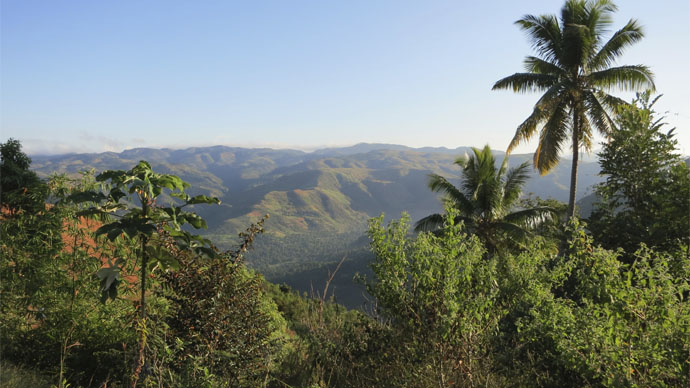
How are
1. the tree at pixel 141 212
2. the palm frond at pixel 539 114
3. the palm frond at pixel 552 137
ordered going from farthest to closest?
the palm frond at pixel 552 137
the palm frond at pixel 539 114
the tree at pixel 141 212

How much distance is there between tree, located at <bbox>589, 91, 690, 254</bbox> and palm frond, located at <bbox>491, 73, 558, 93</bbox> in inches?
103

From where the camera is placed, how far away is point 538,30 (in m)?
13.8

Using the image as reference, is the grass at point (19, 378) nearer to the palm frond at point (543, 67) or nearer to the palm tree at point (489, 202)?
the palm tree at point (489, 202)

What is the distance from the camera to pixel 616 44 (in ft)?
41.8

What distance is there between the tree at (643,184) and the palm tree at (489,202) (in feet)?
7.62

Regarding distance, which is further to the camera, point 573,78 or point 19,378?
point 573,78

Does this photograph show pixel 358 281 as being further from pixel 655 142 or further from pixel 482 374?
pixel 655 142

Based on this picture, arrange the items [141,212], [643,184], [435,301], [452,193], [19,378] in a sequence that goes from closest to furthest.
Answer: [141,212] → [435,301] → [19,378] → [643,184] → [452,193]

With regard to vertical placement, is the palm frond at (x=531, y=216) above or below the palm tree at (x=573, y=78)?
below

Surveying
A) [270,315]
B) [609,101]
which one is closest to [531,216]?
[609,101]

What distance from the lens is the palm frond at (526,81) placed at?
531 inches

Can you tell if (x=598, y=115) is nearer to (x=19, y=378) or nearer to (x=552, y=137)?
(x=552, y=137)

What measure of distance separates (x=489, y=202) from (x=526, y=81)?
16.6ft

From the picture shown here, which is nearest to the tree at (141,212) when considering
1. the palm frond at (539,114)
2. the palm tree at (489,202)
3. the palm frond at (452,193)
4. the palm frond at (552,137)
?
the palm tree at (489,202)
